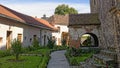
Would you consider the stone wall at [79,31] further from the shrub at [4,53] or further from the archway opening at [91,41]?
the shrub at [4,53]


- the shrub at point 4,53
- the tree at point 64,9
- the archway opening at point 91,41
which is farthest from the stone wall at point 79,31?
the tree at point 64,9

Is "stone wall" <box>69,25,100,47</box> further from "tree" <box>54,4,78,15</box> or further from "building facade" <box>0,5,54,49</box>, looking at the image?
"tree" <box>54,4,78,15</box>

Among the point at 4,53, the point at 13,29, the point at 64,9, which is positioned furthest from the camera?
the point at 64,9

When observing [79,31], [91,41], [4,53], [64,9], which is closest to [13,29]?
[4,53]

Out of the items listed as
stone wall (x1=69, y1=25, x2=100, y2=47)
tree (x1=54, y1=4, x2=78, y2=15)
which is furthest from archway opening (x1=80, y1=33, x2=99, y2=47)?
tree (x1=54, y1=4, x2=78, y2=15)

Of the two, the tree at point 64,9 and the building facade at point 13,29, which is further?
the tree at point 64,9

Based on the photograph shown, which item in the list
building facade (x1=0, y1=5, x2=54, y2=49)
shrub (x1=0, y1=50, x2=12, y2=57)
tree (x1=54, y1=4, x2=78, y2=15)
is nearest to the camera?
shrub (x1=0, y1=50, x2=12, y2=57)

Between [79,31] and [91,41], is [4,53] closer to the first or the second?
[79,31]

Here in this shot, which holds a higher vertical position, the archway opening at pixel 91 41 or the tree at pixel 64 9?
the tree at pixel 64 9

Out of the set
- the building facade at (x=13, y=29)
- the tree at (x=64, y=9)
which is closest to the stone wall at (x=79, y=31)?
the building facade at (x=13, y=29)

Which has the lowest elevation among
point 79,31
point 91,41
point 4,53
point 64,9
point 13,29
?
point 4,53

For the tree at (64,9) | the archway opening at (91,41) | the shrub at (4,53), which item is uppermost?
the tree at (64,9)

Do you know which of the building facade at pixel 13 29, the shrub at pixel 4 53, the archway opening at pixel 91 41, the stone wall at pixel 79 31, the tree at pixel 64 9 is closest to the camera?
the shrub at pixel 4 53

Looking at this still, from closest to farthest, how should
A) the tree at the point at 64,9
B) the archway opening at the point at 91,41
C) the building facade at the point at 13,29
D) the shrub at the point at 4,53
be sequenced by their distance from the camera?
the shrub at the point at 4,53 → the building facade at the point at 13,29 → the archway opening at the point at 91,41 → the tree at the point at 64,9
